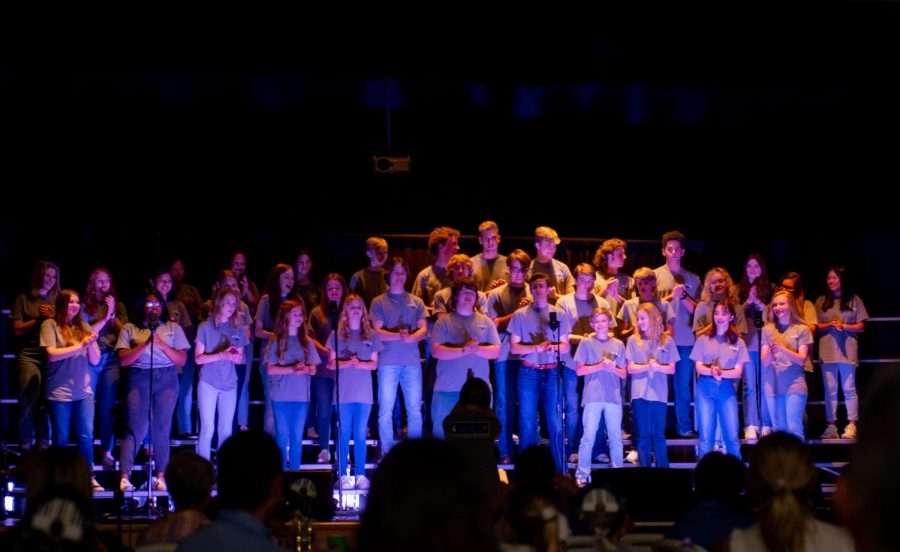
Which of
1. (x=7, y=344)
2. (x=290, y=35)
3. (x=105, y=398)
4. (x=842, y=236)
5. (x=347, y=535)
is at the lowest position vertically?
(x=347, y=535)

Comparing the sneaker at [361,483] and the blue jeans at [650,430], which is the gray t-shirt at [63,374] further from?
the blue jeans at [650,430]

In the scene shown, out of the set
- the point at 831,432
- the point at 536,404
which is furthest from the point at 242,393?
the point at 831,432

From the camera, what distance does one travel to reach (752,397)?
10.2m

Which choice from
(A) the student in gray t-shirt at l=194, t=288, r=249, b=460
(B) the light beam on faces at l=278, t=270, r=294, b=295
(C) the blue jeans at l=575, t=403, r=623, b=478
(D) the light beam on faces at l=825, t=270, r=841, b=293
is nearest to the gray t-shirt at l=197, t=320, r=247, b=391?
(A) the student in gray t-shirt at l=194, t=288, r=249, b=460

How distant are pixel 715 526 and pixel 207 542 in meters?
2.12

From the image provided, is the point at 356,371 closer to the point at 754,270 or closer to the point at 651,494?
the point at 651,494

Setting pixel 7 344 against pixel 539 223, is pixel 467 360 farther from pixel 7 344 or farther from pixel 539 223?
pixel 7 344

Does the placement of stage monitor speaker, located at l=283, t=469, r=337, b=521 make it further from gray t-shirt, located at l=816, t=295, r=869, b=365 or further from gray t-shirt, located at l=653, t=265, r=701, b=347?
gray t-shirt, located at l=816, t=295, r=869, b=365

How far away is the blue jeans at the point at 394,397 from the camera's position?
917cm

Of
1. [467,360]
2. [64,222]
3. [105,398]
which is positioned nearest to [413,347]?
[467,360]

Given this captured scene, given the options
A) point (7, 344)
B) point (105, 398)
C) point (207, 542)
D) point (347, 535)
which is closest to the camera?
point (207, 542)

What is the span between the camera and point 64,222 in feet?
38.5

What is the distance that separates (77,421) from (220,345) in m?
1.34

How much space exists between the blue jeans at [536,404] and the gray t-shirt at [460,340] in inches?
14.9
